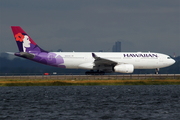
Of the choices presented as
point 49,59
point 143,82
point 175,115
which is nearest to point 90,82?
point 143,82

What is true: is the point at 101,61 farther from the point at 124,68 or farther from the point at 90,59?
the point at 124,68

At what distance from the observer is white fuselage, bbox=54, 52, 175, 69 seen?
7375cm

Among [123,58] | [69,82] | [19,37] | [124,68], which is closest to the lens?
[69,82]

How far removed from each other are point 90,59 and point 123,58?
313 inches

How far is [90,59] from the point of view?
74312 mm

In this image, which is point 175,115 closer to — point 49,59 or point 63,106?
point 63,106

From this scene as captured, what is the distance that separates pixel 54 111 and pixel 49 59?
39.2 metres

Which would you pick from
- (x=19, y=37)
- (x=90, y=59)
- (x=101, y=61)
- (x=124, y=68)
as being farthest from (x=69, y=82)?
(x=19, y=37)

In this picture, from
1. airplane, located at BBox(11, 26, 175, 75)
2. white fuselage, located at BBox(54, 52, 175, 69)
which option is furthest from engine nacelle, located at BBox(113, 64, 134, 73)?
white fuselage, located at BBox(54, 52, 175, 69)

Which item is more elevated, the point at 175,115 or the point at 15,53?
the point at 15,53

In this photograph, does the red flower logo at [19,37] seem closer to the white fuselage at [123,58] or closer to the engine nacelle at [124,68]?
the white fuselage at [123,58]

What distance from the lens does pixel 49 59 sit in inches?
2886

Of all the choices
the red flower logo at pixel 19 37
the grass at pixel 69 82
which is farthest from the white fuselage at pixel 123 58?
the grass at pixel 69 82

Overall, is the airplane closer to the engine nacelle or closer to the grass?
the engine nacelle
